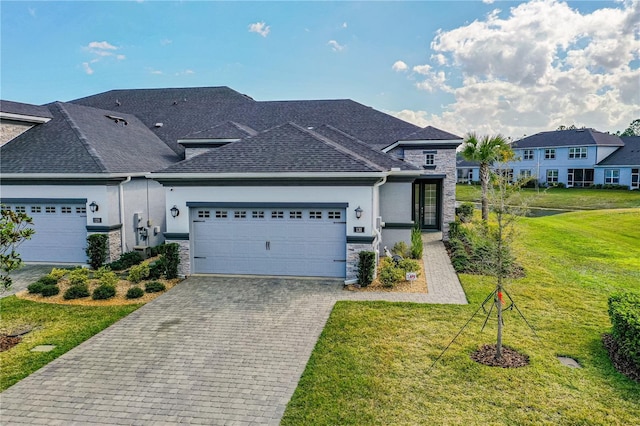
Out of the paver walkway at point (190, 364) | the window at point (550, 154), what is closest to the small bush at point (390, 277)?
the paver walkway at point (190, 364)

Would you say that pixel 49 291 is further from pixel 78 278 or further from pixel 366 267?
pixel 366 267

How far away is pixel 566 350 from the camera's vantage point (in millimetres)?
8148

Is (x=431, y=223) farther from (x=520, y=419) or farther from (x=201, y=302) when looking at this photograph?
(x=520, y=419)

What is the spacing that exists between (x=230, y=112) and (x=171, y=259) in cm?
1402

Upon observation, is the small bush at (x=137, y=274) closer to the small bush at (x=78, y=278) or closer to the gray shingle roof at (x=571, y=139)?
the small bush at (x=78, y=278)

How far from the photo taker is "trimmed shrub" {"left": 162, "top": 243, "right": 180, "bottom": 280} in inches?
532

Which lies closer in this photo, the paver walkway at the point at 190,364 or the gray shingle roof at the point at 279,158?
the paver walkway at the point at 190,364

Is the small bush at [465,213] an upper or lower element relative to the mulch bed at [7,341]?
upper

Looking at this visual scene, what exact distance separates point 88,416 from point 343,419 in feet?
12.6

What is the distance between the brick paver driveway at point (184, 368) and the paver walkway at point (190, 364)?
0.02 metres

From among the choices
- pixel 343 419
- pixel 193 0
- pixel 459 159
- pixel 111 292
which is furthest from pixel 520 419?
pixel 459 159

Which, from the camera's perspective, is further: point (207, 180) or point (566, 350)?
point (207, 180)

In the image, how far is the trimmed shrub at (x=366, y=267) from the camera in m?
12.7

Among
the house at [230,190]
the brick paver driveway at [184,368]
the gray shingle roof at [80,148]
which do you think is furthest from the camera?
the gray shingle roof at [80,148]
